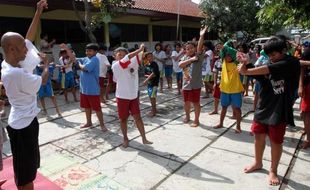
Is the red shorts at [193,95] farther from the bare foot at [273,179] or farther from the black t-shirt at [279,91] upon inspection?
the bare foot at [273,179]

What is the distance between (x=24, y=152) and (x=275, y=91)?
272cm

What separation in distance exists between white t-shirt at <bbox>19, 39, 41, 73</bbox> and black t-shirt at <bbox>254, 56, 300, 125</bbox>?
2417mm

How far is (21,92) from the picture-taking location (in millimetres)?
2662

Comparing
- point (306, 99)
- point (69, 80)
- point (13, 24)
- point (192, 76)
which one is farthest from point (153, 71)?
point (13, 24)

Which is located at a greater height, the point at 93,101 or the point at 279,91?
the point at 279,91

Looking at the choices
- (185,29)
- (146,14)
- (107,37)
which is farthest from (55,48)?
(185,29)

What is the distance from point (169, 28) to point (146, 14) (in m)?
4.85

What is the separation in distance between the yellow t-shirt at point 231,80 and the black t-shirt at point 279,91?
1.68m

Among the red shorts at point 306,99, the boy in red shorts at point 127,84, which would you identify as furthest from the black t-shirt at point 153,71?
the red shorts at point 306,99

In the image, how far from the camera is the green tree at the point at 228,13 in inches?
713

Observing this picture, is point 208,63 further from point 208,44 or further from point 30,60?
point 30,60

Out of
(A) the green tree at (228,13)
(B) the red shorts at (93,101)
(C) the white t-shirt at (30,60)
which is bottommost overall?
(B) the red shorts at (93,101)

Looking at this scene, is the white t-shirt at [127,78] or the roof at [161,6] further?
the roof at [161,6]

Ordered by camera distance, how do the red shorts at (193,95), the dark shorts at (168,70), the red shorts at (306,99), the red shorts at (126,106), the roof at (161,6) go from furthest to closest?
the roof at (161,6) < the dark shorts at (168,70) < the red shorts at (193,95) < the red shorts at (126,106) < the red shorts at (306,99)
